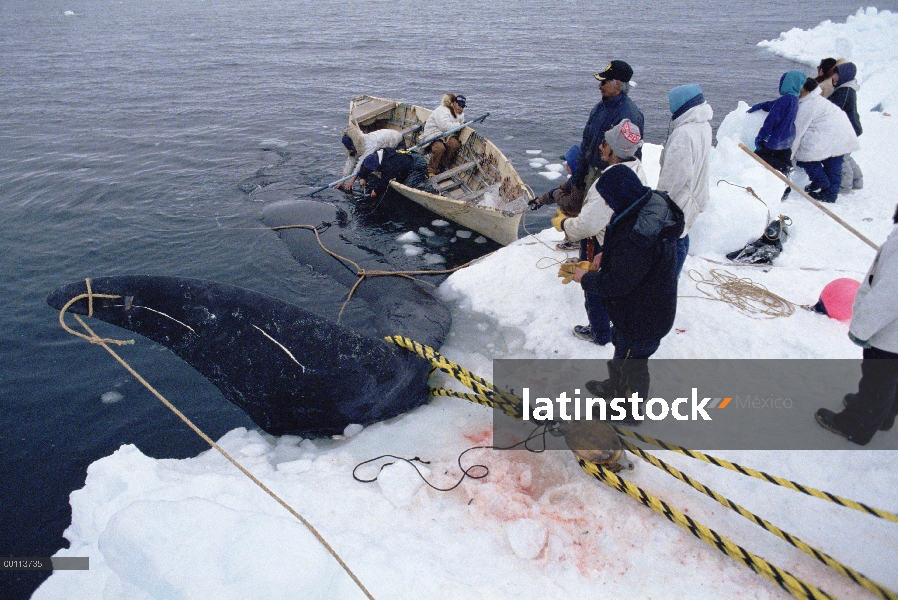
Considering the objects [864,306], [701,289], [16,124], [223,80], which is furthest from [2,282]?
[223,80]

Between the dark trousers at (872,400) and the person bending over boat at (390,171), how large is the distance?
804 centimetres

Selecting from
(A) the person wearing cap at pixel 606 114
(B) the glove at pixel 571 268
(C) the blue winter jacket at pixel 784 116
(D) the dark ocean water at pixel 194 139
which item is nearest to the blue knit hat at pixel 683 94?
(A) the person wearing cap at pixel 606 114

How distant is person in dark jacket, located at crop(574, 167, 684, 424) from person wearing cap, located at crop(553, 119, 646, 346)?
0.12m

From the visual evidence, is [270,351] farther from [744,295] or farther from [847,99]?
[847,99]

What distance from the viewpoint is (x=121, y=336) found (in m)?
7.29

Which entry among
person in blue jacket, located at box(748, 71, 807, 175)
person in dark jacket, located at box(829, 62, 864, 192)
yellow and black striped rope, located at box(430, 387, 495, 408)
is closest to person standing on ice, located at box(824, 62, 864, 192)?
person in dark jacket, located at box(829, 62, 864, 192)

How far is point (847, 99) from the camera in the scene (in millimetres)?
8266

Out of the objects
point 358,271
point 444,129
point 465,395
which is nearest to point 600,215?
point 465,395

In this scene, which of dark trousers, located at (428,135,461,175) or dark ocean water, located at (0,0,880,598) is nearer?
dark ocean water, located at (0,0,880,598)

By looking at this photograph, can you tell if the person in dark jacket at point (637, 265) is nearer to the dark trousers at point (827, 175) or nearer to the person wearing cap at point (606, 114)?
the person wearing cap at point (606, 114)

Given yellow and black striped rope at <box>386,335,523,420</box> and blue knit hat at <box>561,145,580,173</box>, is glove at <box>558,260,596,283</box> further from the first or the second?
blue knit hat at <box>561,145,580,173</box>

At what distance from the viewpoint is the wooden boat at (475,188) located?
900 cm

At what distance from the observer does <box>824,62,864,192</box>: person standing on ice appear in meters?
8.19

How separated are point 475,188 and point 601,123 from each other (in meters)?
5.57
